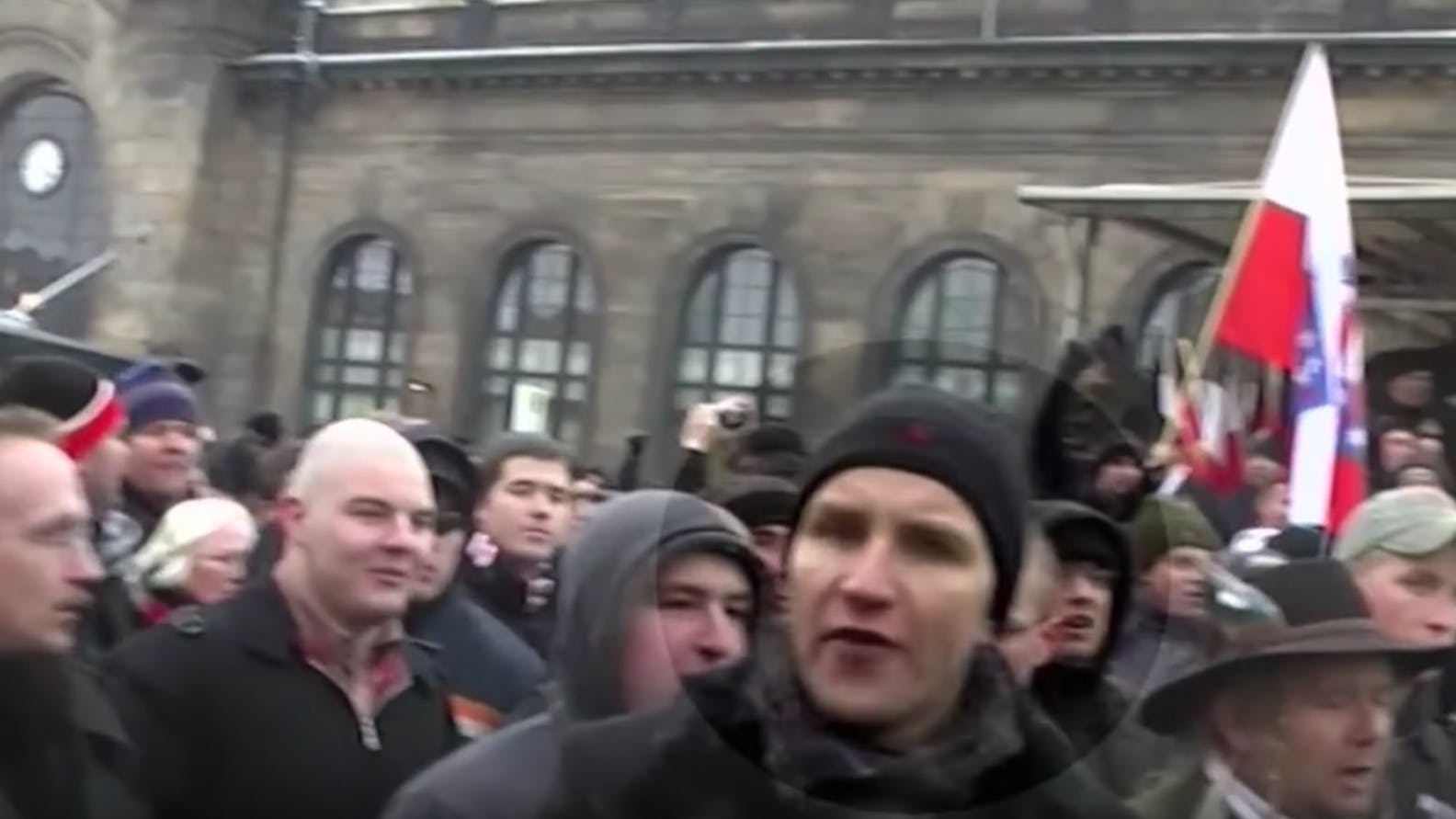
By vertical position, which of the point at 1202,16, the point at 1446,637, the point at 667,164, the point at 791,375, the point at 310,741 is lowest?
the point at 310,741

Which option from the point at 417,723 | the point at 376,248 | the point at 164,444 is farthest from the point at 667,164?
the point at 417,723

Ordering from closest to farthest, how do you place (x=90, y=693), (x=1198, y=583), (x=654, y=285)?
(x=1198, y=583)
(x=90, y=693)
(x=654, y=285)

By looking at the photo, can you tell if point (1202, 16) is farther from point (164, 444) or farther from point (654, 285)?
point (164, 444)

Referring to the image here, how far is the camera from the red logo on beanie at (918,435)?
2.34 m

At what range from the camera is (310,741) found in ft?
14.1

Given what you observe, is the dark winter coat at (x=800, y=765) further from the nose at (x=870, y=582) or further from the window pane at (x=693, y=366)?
the window pane at (x=693, y=366)

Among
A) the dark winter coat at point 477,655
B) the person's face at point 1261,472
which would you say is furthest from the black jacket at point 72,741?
the person's face at point 1261,472

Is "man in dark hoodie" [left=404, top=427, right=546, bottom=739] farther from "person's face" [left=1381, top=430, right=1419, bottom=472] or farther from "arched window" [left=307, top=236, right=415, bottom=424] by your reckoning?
"arched window" [left=307, top=236, right=415, bottom=424]

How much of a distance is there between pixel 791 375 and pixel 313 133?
971 inches

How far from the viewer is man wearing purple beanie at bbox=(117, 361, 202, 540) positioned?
6.89 metres

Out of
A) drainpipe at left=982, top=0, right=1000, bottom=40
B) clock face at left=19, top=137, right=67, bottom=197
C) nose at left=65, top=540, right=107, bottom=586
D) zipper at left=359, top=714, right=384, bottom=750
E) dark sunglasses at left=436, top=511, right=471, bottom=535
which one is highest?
drainpipe at left=982, top=0, right=1000, bottom=40

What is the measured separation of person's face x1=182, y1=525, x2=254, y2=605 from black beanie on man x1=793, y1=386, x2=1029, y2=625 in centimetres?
357

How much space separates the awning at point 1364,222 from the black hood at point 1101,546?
453 inches

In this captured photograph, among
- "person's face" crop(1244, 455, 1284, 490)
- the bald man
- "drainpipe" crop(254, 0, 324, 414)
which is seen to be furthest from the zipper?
"drainpipe" crop(254, 0, 324, 414)
